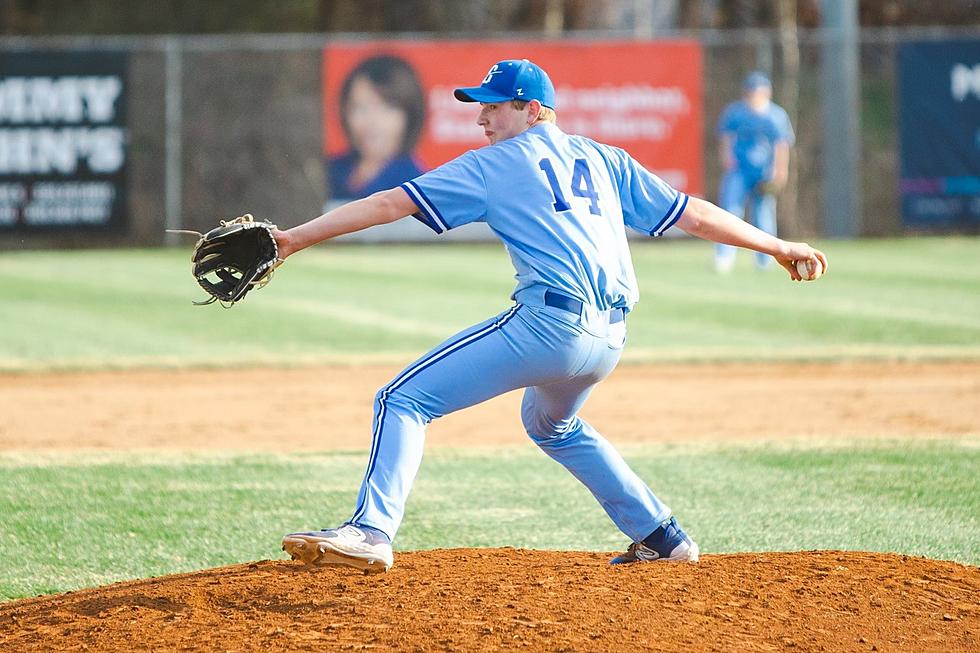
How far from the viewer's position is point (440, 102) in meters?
20.4

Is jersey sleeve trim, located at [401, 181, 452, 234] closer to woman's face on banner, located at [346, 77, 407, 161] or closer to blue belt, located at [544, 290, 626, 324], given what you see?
blue belt, located at [544, 290, 626, 324]

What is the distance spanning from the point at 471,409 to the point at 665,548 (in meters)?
4.34

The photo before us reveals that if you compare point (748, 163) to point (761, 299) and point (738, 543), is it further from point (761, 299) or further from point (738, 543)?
point (738, 543)

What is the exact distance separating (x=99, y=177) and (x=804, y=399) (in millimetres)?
13525

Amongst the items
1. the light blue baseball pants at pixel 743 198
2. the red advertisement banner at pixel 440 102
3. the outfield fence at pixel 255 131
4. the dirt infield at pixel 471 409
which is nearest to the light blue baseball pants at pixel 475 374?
the dirt infield at pixel 471 409

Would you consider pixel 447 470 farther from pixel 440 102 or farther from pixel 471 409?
pixel 440 102

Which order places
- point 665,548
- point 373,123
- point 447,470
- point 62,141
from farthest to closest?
1. point 373,123
2. point 62,141
3. point 447,470
4. point 665,548

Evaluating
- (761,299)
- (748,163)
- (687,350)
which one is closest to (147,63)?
(748,163)

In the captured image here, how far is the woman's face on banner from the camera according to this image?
2031 cm

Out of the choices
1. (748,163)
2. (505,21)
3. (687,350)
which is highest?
(505,21)

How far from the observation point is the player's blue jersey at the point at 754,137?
17328 mm

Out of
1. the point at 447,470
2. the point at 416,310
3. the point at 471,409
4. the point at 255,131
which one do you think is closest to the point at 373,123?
the point at 255,131

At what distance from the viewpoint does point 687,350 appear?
36.4 feet

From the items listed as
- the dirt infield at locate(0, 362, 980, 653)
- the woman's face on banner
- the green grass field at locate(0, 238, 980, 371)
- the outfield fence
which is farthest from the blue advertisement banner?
the dirt infield at locate(0, 362, 980, 653)
